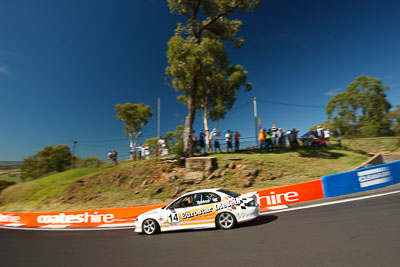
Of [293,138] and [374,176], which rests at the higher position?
[293,138]

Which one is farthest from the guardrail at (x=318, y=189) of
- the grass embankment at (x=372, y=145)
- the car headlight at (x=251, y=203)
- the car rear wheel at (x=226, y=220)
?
the grass embankment at (x=372, y=145)

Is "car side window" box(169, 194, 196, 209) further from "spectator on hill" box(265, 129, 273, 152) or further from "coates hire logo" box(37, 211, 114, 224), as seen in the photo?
"spectator on hill" box(265, 129, 273, 152)

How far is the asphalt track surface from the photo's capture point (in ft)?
13.1

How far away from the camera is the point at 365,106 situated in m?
32.3

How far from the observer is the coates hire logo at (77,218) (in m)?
11.5

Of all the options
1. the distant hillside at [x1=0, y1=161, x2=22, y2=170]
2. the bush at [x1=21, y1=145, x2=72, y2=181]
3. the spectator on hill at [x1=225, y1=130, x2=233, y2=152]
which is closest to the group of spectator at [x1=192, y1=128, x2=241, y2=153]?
the spectator on hill at [x1=225, y1=130, x2=233, y2=152]

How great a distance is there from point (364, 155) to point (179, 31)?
61.5 feet

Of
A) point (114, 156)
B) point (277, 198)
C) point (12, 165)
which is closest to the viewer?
point (277, 198)

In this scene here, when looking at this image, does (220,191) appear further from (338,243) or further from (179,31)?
(179,31)

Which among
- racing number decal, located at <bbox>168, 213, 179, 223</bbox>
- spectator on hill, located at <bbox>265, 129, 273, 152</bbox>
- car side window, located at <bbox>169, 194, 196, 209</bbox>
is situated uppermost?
spectator on hill, located at <bbox>265, 129, 273, 152</bbox>

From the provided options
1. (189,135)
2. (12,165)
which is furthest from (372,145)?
(12,165)

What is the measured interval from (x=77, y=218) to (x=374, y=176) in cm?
1593

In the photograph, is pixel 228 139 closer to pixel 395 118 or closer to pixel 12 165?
pixel 395 118

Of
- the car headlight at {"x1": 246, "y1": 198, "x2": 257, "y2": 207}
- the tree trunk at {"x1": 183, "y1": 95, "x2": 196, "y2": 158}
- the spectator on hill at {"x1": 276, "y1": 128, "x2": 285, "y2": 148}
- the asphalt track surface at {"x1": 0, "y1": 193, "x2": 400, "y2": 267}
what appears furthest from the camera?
the spectator on hill at {"x1": 276, "y1": 128, "x2": 285, "y2": 148}
